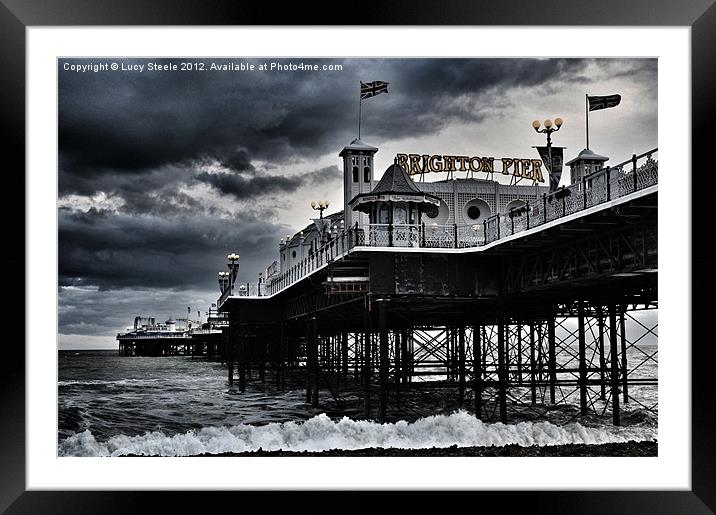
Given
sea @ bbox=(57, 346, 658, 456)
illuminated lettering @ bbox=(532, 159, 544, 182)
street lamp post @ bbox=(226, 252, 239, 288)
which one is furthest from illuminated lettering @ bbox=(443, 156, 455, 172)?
street lamp post @ bbox=(226, 252, 239, 288)

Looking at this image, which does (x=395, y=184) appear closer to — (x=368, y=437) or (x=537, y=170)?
(x=368, y=437)

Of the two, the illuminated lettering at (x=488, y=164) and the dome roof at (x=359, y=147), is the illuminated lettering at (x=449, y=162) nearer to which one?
the illuminated lettering at (x=488, y=164)

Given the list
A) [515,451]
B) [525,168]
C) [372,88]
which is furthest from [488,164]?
[515,451]

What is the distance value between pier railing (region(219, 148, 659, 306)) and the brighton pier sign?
10.8 m

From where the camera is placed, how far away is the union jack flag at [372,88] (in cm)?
3228

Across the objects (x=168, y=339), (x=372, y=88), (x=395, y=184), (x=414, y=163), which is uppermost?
(x=372, y=88)

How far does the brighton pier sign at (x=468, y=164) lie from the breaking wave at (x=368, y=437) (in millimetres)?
18118

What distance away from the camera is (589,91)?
2952 centimetres

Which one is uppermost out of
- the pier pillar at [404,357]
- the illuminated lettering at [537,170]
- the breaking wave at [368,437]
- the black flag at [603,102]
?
the illuminated lettering at [537,170]

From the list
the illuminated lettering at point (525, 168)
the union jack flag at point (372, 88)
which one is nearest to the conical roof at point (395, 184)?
the union jack flag at point (372, 88)
